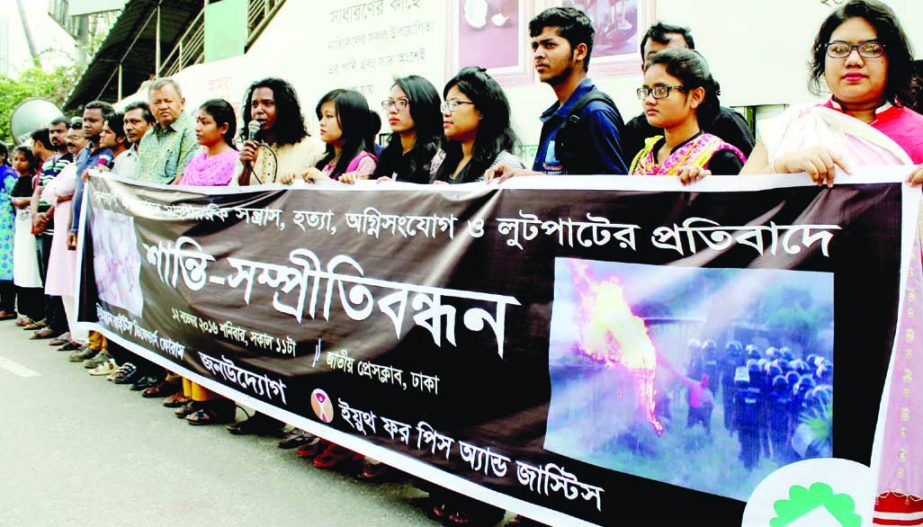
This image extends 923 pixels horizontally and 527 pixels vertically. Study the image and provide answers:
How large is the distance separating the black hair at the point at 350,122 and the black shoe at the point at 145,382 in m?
2.10

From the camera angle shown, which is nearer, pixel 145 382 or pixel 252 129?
pixel 252 129

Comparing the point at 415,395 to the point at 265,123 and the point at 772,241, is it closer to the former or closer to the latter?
the point at 772,241

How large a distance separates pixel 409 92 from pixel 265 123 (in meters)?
1.12

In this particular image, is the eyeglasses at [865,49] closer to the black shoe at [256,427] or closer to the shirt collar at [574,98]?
the shirt collar at [574,98]

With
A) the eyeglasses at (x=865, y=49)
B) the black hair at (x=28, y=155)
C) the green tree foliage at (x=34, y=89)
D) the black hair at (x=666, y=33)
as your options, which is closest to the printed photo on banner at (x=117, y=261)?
the black hair at (x=28, y=155)

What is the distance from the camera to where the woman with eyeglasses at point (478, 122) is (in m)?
3.35

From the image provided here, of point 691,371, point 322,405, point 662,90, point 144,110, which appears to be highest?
point 144,110

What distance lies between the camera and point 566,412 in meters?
2.50

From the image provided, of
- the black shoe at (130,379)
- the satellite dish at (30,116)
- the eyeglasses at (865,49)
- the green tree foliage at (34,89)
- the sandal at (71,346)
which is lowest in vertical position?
the sandal at (71,346)

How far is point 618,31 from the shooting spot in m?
6.19

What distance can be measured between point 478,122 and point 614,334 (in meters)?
1.34

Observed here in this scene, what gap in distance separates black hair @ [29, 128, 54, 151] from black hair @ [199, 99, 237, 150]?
3983 mm

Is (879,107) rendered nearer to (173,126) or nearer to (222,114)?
(222,114)

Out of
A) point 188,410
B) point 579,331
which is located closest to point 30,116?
point 188,410
